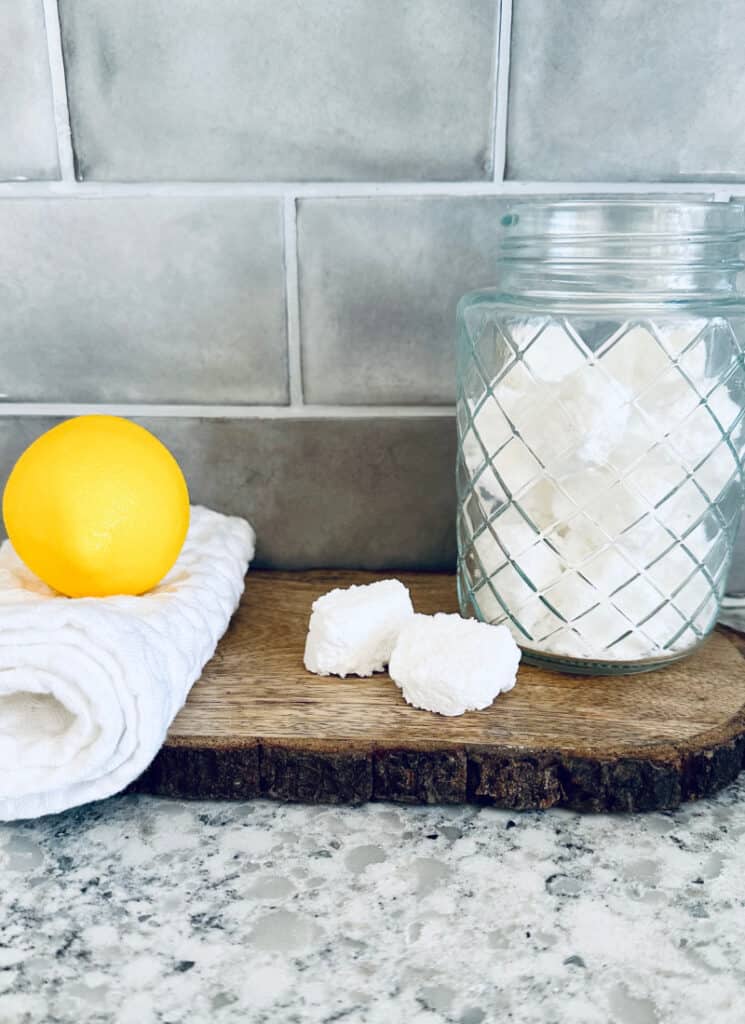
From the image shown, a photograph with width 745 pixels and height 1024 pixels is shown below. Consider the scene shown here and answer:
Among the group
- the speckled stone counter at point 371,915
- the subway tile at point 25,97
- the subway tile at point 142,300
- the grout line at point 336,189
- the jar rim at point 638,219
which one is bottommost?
the speckled stone counter at point 371,915

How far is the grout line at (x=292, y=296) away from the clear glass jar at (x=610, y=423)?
19 centimetres

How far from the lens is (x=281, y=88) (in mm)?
699

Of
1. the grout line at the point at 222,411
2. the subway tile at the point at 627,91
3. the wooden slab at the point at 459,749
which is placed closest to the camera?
the wooden slab at the point at 459,749


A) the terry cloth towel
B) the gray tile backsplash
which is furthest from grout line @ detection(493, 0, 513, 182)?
the terry cloth towel

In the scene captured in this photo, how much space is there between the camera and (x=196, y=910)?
444 mm

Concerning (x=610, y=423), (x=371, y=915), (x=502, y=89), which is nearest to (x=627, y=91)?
(x=502, y=89)

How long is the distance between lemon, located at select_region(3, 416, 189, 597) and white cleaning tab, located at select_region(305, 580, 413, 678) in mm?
127

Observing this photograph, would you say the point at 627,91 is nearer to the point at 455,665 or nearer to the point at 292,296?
the point at 292,296

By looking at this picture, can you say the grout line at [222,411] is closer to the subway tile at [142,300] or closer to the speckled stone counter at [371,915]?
the subway tile at [142,300]

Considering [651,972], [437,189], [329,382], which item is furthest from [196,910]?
[437,189]

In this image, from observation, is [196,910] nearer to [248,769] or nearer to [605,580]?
[248,769]

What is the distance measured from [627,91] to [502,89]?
10 centimetres

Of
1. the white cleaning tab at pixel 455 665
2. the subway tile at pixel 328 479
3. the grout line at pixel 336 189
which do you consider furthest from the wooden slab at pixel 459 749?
the grout line at pixel 336 189

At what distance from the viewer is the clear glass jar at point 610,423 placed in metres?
0.56
